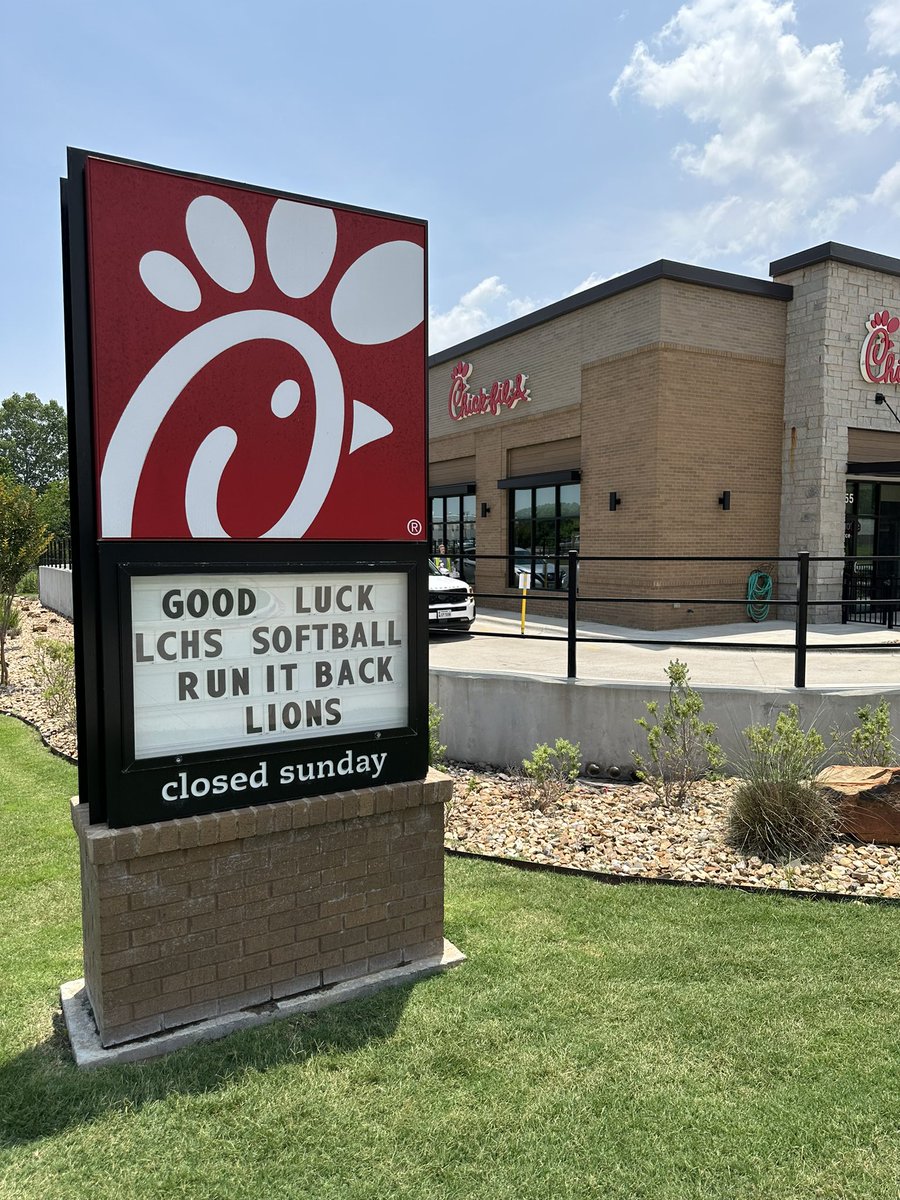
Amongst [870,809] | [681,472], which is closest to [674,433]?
[681,472]

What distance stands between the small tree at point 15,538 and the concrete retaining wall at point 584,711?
8.66 m

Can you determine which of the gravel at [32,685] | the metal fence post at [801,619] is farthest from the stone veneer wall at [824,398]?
the gravel at [32,685]

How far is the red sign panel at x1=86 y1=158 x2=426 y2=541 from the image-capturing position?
125 inches

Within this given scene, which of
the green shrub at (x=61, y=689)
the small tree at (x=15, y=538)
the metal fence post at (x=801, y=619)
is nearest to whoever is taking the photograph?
the metal fence post at (x=801, y=619)

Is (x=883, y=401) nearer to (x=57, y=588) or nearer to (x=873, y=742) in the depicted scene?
(x=873, y=742)

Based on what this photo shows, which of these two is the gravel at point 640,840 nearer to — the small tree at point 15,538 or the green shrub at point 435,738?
the green shrub at point 435,738

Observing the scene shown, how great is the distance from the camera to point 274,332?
349cm

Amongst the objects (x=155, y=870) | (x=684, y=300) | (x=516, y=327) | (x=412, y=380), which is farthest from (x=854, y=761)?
(x=516, y=327)

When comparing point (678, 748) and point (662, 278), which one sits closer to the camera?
point (678, 748)

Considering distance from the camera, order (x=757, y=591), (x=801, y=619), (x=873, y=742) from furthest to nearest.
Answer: (x=757, y=591)
(x=801, y=619)
(x=873, y=742)

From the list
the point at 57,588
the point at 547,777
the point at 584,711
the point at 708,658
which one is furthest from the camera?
the point at 57,588

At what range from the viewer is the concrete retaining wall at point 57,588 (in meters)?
21.3

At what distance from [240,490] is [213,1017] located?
86.5 inches

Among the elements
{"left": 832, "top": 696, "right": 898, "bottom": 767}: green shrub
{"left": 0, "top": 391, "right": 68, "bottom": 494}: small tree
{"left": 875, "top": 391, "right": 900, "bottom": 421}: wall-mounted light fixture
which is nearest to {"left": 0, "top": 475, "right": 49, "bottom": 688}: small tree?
{"left": 832, "top": 696, "right": 898, "bottom": 767}: green shrub
